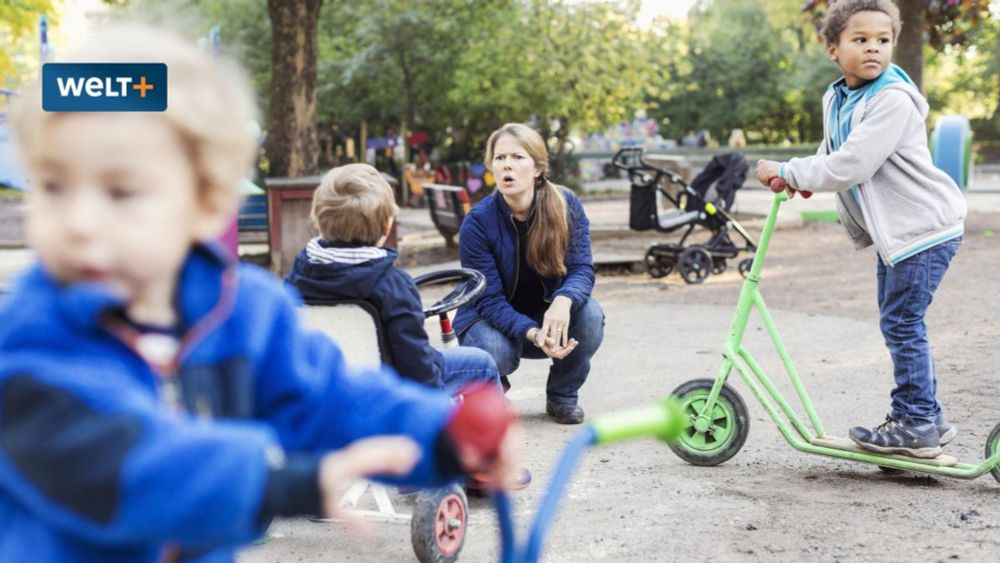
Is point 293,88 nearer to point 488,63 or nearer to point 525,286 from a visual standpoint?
point 488,63

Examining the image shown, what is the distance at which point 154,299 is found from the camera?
1.42m

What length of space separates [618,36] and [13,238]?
10.9 metres

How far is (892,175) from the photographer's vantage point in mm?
4148

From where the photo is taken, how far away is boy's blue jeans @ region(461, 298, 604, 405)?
5145 millimetres

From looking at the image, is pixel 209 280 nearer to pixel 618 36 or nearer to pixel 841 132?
pixel 841 132

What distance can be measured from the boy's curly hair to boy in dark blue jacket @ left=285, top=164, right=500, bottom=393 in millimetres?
1780

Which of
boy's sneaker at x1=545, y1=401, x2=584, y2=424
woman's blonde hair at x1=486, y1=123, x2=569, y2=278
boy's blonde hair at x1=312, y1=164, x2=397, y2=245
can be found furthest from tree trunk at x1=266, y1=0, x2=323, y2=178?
boy's blonde hair at x1=312, y1=164, x2=397, y2=245

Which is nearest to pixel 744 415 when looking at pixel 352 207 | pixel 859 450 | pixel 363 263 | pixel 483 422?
pixel 859 450

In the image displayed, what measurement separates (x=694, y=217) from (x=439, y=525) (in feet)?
25.5

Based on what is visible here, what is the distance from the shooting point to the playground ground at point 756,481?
3.66 m

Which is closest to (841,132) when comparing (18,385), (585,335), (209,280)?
(585,335)

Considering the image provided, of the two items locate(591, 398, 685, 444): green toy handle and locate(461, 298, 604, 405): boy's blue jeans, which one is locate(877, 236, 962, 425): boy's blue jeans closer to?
locate(461, 298, 604, 405): boy's blue jeans

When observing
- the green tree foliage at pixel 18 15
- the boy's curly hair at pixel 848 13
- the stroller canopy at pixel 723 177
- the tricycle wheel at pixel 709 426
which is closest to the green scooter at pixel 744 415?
the tricycle wheel at pixel 709 426

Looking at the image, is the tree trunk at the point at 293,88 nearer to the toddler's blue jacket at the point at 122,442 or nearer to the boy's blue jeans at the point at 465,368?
the boy's blue jeans at the point at 465,368
